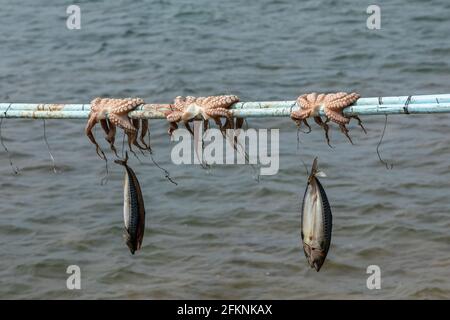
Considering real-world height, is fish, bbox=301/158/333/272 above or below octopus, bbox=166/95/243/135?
below

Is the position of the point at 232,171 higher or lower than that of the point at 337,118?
higher

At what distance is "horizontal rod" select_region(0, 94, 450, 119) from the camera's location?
4266mm

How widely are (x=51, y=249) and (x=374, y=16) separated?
25.6 feet

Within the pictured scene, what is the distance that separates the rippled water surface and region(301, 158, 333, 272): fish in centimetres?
302

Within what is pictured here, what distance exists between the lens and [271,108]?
14.8ft

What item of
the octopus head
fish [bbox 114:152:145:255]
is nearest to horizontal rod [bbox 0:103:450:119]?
the octopus head

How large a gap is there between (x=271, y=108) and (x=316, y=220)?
0.58 meters

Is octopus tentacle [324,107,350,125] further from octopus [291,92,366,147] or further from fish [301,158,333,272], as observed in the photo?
fish [301,158,333,272]

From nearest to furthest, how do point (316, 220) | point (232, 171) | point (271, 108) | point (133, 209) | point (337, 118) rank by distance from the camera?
point (337, 118), point (271, 108), point (316, 220), point (133, 209), point (232, 171)

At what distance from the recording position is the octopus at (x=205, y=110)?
4566 millimetres

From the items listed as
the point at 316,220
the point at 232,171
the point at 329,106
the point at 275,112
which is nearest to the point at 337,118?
the point at 329,106

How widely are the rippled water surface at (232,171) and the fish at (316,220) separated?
302cm

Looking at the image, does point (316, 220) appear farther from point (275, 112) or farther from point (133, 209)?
point (133, 209)

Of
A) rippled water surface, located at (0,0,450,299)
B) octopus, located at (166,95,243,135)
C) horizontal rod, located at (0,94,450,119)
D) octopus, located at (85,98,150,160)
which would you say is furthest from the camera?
rippled water surface, located at (0,0,450,299)
